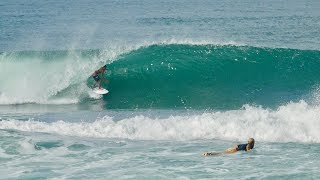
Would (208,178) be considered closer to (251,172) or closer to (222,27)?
(251,172)

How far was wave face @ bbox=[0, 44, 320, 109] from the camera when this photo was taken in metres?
27.3

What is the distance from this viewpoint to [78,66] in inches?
1236

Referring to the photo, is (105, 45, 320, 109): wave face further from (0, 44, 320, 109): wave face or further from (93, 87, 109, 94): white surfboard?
(93, 87, 109, 94): white surfboard

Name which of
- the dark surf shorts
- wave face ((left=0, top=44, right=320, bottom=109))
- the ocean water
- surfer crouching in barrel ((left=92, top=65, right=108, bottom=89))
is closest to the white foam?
the ocean water

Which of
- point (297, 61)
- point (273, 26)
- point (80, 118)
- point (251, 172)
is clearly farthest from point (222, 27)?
point (251, 172)

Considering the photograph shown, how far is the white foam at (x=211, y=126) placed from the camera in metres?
20.0

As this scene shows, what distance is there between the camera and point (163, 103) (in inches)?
1045

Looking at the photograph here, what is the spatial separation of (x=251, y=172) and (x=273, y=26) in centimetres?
3444

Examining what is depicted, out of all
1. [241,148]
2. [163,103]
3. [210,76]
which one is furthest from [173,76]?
Answer: [241,148]

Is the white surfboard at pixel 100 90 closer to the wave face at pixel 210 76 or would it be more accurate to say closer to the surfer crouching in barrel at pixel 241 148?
the wave face at pixel 210 76

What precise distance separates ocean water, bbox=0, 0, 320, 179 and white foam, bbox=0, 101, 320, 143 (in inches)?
1.6

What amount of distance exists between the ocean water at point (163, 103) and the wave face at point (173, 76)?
60mm

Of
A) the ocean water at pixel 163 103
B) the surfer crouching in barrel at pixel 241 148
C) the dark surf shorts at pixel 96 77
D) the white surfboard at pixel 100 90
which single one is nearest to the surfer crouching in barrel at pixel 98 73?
the dark surf shorts at pixel 96 77

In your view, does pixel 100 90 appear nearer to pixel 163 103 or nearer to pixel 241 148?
pixel 163 103
